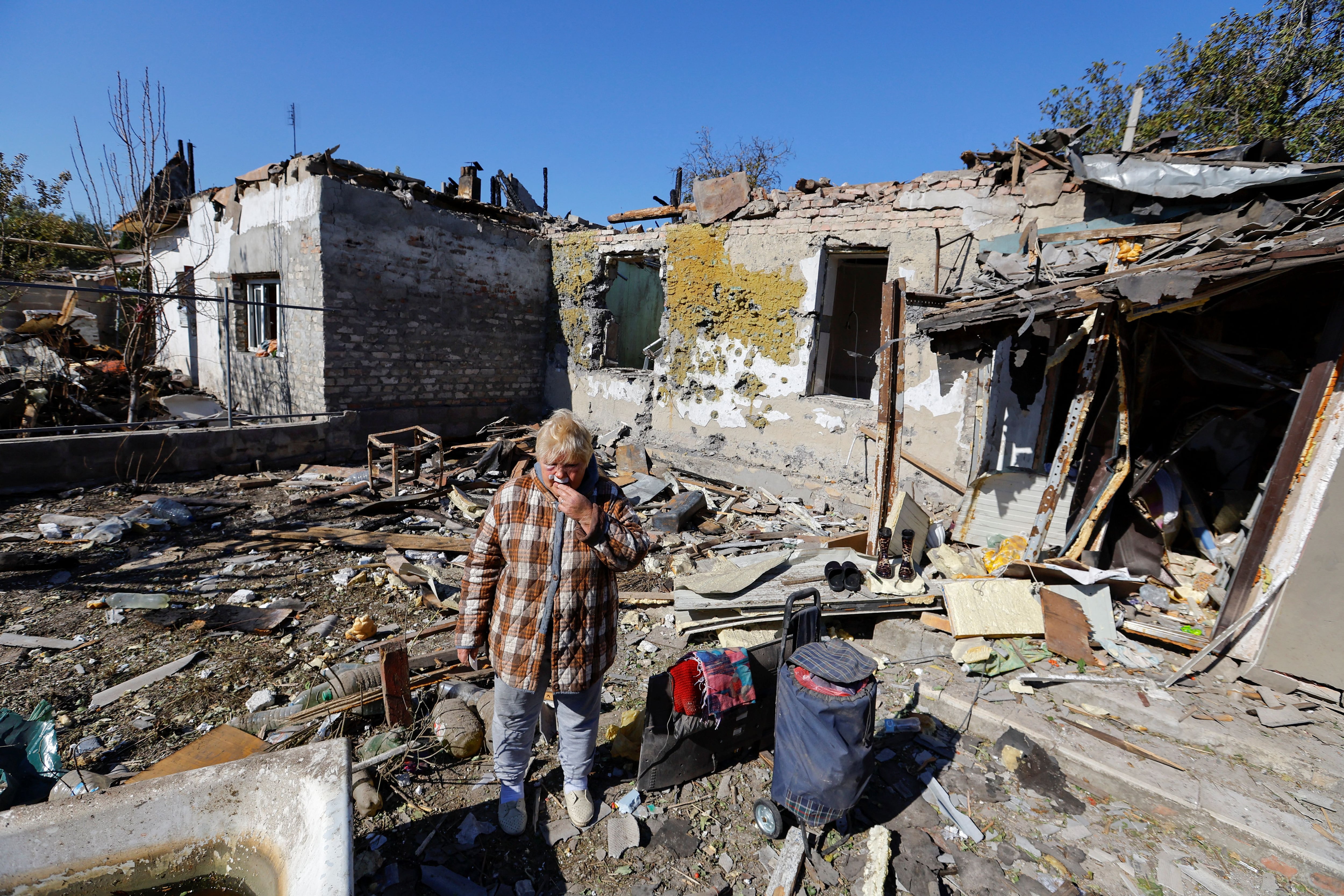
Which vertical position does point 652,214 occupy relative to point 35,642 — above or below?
above

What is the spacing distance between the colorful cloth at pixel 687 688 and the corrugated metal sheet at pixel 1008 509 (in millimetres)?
4081

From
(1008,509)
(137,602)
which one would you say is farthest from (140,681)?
(1008,509)

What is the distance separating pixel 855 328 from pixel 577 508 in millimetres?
11548

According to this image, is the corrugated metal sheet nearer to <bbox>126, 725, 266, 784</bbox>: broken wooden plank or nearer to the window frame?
<bbox>126, 725, 266, 784</bbox>: broken wooden plank

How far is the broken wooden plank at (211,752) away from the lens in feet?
8.68

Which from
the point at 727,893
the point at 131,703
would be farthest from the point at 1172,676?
the point at 131,703

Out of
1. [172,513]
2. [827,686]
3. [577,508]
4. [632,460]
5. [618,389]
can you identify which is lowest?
[172,513]

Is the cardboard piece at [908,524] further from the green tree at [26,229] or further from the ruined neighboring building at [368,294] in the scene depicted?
the green tree at [26,229]

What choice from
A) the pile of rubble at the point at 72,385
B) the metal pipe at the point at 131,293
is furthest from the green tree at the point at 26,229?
the metal pipe at the point at 131,293

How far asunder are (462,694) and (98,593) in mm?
3416

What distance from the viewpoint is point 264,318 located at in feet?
29.8

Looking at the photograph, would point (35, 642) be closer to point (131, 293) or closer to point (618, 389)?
point (131, 293)

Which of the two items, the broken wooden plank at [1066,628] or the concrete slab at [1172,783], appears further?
the broken wooden plank at [1066,628]

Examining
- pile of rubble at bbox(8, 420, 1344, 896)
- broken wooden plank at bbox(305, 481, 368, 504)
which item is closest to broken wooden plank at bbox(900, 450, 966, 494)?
pile of rubble at bbox(8, 420, 1344, 896)
